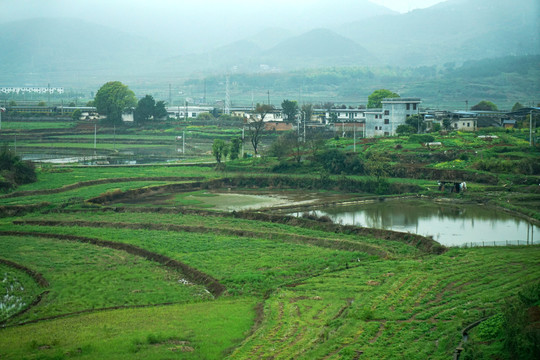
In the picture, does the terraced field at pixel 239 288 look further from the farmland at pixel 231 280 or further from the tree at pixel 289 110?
the tree at pixel 289 110

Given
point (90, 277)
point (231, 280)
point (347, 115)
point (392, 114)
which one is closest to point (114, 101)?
point (347, 115)

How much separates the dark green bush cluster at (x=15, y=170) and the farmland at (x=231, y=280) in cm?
189

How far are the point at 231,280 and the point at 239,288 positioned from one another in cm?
68

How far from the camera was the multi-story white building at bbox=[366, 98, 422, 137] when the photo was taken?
58.6 meters

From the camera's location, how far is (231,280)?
776 inches

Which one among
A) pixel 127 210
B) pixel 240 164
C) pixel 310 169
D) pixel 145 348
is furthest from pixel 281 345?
pixel 240 164

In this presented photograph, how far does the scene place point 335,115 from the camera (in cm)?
7575

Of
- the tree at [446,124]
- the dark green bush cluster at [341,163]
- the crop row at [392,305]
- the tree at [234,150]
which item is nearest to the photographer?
the crop row at [392,305]

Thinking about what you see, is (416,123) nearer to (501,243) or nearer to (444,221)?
(444,221)

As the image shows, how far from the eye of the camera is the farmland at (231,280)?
1428cm

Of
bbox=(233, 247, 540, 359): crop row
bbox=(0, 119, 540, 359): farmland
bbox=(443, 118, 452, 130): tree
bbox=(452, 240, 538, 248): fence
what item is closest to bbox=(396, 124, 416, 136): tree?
bbox=(443, 118, 452, 130): tree

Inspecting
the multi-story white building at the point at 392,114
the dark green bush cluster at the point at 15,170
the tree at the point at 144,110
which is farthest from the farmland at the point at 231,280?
the tree at the point at 144,110

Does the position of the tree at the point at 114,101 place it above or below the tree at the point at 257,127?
above

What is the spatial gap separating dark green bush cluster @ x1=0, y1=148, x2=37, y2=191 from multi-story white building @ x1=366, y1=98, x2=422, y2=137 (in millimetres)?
31178
